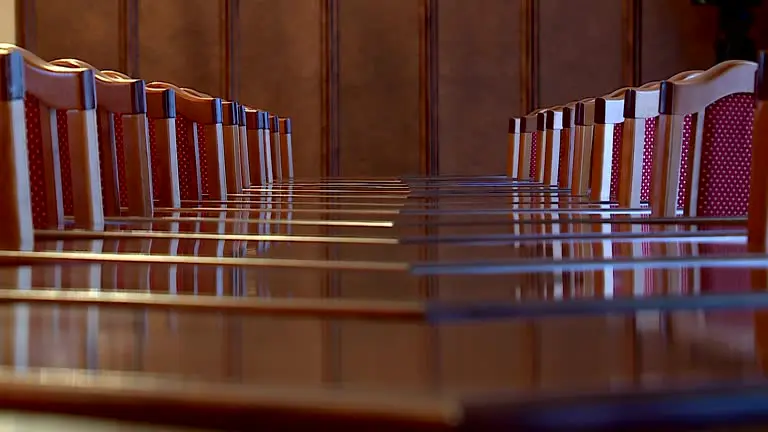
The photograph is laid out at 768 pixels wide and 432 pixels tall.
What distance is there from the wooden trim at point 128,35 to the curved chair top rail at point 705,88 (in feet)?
18.8

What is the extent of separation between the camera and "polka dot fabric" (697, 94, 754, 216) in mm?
2285

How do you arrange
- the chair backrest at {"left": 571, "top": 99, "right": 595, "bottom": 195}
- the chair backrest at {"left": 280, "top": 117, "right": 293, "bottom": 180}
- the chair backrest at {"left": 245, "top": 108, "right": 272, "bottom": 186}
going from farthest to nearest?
the chair backrest at {"left": 280, "top": 117, "right": 293, "bottom": 180} < the chair backrest at {"left": 245, "top": 108, "right": 272, "bottom": 186} < the chair backrest at {"left": 571, "top": 99, "right": 595, "bottom": 195}

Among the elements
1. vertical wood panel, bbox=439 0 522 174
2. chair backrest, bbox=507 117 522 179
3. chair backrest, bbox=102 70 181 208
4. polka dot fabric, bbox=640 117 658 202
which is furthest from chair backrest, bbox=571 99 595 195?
vertical wood panel, bbox=439 0 522 174

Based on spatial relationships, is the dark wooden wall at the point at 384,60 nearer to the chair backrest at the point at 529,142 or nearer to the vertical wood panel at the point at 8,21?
the vertical wood panel at the point at 8,21

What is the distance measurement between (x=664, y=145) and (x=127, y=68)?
5.76 m

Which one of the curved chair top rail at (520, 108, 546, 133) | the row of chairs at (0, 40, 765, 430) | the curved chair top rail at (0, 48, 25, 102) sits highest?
the curved chair top rail at (520, 108, 546, 133)

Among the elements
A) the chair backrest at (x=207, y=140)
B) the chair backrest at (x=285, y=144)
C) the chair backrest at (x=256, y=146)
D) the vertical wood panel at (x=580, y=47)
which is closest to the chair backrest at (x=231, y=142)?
the chair backrest at (x=207, y=140)

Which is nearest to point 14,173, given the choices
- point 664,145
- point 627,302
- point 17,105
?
point 17,105

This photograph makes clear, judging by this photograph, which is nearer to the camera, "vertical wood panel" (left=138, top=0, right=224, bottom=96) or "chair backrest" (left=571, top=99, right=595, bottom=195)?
"chair backrest" (left=571, top=99, right=595, bottom=195)

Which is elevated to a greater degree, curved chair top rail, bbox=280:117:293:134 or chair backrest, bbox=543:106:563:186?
curved chair top rail, bbox=280:117:293:134

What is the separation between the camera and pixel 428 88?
7.35 meters

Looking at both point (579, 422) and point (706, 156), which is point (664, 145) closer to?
point (706, 156)

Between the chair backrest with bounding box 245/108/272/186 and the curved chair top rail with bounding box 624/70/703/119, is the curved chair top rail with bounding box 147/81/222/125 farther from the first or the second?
the chair backrest with bounding box 245/108/272/186

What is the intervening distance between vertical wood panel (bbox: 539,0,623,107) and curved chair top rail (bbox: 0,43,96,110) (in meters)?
6.02
